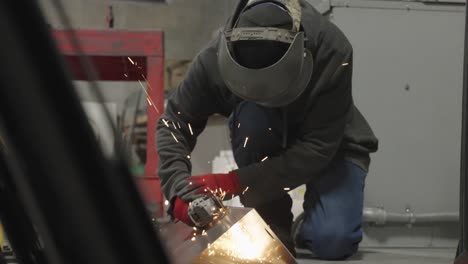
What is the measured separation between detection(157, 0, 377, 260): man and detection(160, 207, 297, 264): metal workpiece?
0.44ft

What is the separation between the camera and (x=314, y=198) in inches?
75.0

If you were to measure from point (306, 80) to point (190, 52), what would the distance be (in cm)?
239

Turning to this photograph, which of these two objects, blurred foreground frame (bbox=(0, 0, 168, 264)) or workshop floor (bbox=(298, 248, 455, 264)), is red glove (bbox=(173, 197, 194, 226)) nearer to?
workshop floor (bbox=(298, 248, 455, 264))

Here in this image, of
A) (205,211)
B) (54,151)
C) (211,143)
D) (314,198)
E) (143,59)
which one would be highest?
(54,151)

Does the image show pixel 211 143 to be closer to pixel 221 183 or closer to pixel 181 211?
pixel 221 183

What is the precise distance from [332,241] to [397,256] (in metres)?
0.23

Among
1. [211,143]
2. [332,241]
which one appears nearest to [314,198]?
[332,241]

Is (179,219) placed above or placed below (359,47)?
below

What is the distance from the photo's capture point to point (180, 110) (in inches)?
70.3

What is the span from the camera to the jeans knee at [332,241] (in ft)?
5.90

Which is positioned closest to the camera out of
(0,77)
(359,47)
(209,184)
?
(0,77)

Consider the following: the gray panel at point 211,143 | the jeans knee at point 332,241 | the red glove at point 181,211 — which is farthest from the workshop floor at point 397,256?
the gray panel at point 211,143

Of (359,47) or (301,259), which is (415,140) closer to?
(359,47)

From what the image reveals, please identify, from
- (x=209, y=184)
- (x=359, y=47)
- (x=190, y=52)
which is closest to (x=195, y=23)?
(x=190, y=52)
